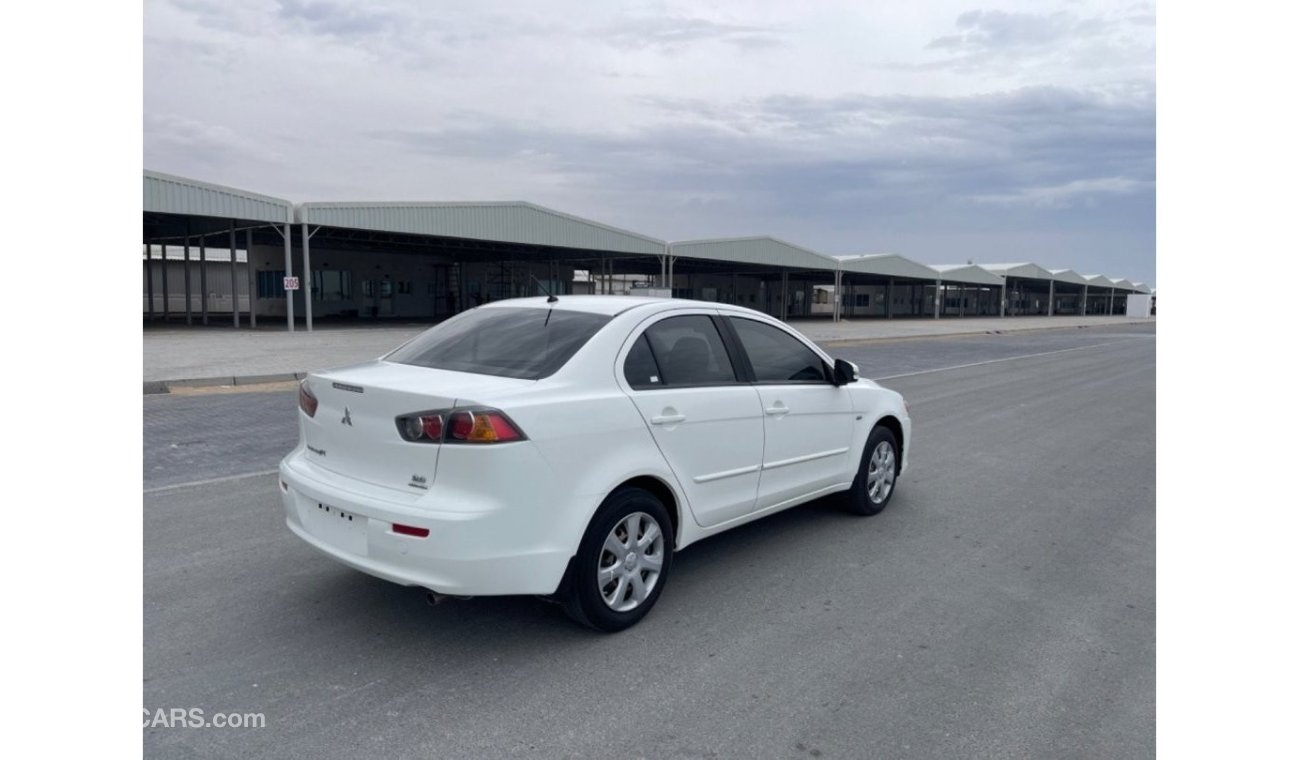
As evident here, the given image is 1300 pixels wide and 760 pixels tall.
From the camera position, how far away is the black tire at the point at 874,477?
618 centimetres

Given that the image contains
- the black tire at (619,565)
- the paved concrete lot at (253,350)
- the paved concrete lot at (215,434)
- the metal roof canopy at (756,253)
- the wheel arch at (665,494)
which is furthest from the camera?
the metal roof canopy at (756,253)

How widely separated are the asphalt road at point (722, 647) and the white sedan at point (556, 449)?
0.40m

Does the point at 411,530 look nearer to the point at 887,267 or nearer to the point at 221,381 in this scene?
the point at 221,381

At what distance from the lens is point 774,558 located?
534 cm

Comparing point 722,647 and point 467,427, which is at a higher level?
point 467,427

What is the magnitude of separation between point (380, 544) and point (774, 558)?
2596mm

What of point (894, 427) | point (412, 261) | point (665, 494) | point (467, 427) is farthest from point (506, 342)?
point (412, 261)

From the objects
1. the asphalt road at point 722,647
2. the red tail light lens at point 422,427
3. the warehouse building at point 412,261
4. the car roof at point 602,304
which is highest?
the warehouse building at point 412,261

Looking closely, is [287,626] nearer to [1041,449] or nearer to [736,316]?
[736,316]

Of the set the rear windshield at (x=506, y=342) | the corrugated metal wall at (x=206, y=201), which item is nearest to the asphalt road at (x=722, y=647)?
the rear windshield at (x=506, y=342)

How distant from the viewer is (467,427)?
3.63m

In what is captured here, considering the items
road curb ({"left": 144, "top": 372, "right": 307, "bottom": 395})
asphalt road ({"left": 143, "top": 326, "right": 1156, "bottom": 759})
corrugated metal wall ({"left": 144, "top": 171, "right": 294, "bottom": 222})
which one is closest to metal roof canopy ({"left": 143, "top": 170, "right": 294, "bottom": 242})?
corrugated metal wall ({"left": 144, "top": 171, "right": 294, "bottom": 222})

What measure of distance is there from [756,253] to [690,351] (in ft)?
131

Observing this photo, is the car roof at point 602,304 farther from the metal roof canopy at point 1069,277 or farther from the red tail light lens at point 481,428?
the metal roof canopy at point 1069,277
